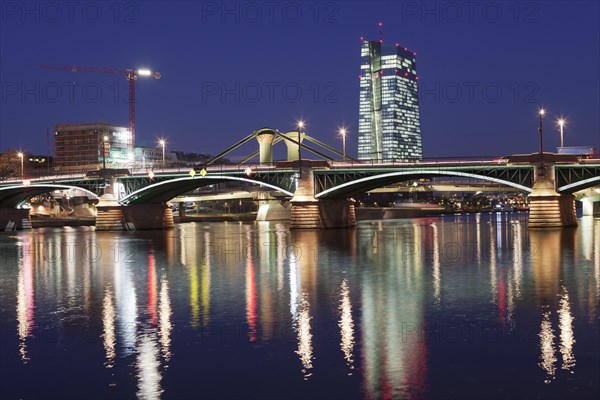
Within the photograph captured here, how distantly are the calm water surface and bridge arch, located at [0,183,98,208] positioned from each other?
6142 centimetres

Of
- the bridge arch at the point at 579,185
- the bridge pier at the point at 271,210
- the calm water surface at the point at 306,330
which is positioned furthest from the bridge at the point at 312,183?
the calm water surface at the point at 306,330

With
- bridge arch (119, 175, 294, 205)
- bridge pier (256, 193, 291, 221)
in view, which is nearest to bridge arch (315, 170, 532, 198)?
bridge arch (119, 175, 294, 205)

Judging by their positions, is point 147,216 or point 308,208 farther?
point 147,216

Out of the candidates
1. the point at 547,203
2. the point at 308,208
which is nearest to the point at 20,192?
the point at 308,208

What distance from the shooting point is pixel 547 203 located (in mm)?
73000

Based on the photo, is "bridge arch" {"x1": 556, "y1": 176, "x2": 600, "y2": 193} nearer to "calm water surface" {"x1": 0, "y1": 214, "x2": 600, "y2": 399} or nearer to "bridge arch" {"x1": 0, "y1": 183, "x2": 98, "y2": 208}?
"calm water surface" {"x1": 0, "y1": 214, "x2": 600, "y2": 399}

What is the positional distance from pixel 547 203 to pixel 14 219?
245ft

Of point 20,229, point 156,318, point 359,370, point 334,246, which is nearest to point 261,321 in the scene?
point 156,318

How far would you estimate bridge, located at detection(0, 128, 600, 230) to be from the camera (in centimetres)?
7250

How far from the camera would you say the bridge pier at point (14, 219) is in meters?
109

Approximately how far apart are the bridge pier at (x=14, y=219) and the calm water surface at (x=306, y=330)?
72094 millimetres

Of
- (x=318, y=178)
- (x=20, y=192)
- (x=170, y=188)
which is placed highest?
Answer: (x=20, y=192)

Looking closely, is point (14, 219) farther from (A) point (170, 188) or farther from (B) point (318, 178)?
(B) point (318, 178)

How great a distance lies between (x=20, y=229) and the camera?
360 ft
